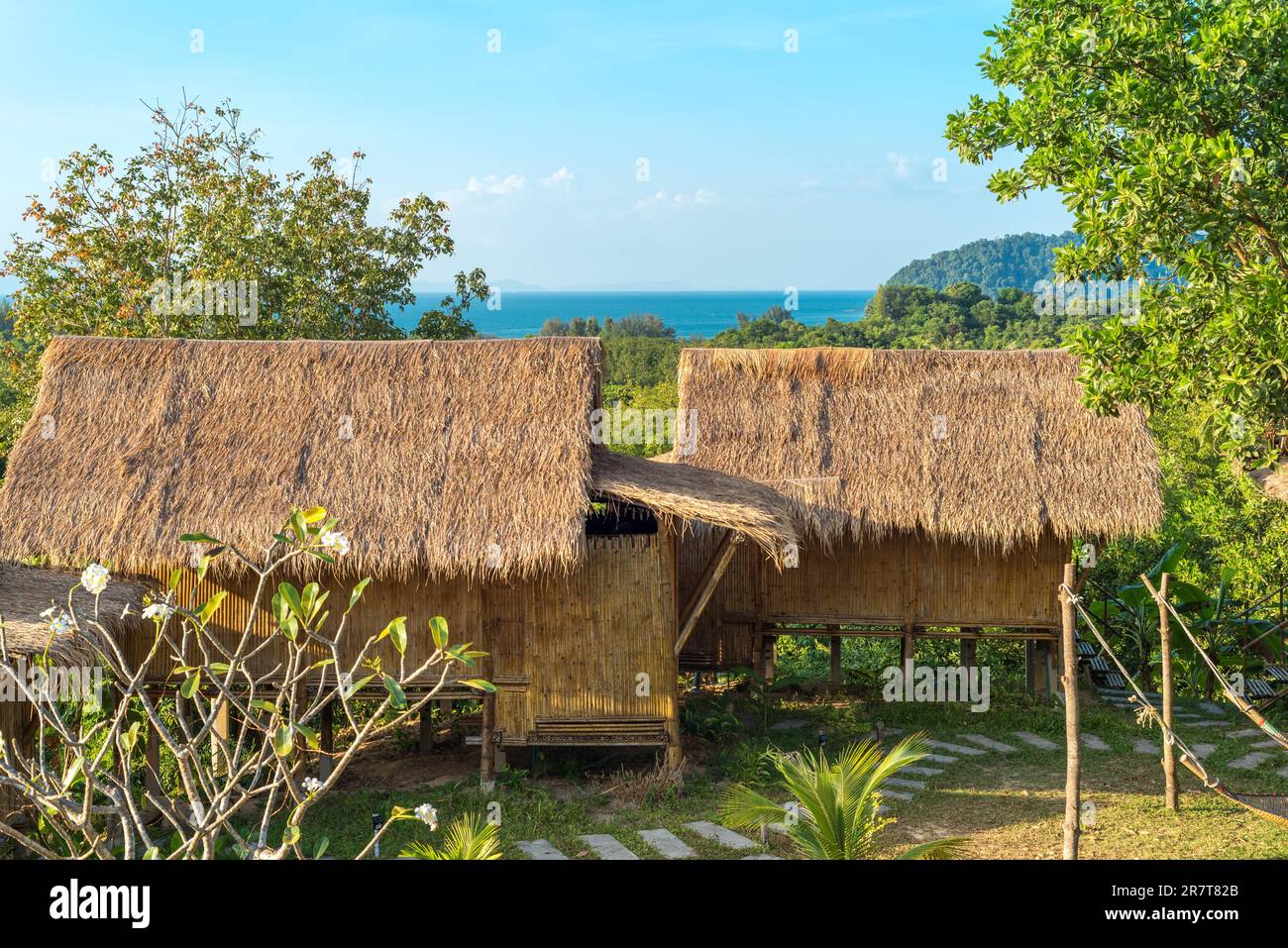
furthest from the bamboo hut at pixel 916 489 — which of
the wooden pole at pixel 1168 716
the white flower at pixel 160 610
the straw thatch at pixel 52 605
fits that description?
the white flower at pixel 160 610

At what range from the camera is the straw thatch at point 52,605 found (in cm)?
772

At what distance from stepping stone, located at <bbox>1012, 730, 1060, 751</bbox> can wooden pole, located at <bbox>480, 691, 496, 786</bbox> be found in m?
5.21

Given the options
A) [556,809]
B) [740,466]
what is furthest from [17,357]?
[556,809]

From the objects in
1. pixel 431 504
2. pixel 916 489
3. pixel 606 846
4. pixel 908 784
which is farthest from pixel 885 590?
pixel 431 504

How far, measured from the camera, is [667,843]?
865 cm

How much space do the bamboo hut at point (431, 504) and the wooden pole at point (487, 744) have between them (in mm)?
97

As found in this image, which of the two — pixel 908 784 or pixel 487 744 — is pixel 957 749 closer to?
pixel 908 784

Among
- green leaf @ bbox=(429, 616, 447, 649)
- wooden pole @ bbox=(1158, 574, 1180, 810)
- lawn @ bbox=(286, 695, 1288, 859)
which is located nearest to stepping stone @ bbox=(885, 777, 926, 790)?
lawn @ bbox=(286, 695, 1288, 859)

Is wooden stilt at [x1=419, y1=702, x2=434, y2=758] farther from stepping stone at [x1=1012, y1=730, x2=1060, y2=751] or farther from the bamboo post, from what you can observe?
the bamboo post

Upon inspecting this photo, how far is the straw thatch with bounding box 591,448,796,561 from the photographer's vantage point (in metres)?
9.45

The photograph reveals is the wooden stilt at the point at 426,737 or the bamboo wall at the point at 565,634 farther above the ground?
the bamboo wall at the point at 565,634

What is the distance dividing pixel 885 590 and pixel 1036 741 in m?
2.28

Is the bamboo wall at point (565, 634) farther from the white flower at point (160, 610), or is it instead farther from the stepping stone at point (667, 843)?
the white flower at point (160, 610)
